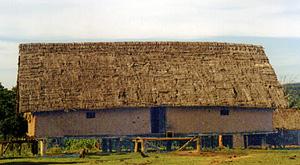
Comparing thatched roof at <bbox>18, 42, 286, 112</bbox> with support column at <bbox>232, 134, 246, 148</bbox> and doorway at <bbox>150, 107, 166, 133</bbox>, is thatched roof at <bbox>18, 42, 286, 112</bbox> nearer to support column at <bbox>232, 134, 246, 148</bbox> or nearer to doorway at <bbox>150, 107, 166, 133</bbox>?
doorway at <bbox>150, 107, 166, 133</bbox>

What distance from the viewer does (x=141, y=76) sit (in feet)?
137

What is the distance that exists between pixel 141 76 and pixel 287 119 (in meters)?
15.7

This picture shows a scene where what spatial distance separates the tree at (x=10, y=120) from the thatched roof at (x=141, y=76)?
1.33m

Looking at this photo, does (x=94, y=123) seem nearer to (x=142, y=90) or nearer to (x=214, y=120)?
(x=142, y=90)

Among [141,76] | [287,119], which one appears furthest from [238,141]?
[141,76]

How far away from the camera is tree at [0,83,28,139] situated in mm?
37750

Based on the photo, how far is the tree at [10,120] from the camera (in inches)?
1486

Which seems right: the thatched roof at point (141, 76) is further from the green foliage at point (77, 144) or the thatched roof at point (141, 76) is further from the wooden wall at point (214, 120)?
the green foliage at point (77, 144)

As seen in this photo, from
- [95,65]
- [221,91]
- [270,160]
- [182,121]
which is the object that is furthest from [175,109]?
[270,160]

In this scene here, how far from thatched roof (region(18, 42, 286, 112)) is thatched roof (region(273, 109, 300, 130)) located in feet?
13.8

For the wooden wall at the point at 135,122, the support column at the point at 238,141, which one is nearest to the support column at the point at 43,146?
the wooden wall at the point at 135,122

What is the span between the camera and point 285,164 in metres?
24.2

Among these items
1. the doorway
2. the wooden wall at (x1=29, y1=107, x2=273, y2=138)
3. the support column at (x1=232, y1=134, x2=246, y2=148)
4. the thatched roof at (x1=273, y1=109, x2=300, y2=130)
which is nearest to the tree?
the wooden wall at (x1=29, y1=107, x2=273, y2=138)

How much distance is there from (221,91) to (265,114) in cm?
490
